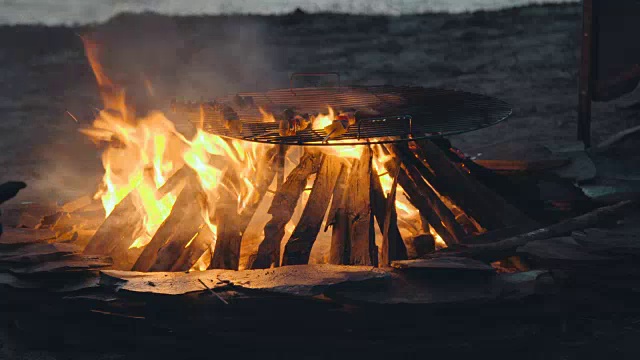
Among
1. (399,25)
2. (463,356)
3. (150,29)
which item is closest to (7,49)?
(150,29)

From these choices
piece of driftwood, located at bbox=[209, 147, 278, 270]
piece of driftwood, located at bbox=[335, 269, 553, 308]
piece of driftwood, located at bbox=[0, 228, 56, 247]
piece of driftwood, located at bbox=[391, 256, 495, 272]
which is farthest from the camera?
piece of driftwood, located at bbox=[0, 228, 56, 247]

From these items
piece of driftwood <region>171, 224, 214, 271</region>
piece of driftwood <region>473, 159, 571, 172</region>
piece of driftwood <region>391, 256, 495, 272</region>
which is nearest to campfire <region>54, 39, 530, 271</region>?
piece of driftwood <region>171, 224, 214, 271</region>

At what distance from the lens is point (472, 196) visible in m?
4.11

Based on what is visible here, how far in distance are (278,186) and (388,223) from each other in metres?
0.67

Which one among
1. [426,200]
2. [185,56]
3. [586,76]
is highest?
[185,56]

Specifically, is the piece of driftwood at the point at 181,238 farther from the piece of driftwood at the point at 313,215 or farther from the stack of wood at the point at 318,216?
the piece of driftwood at the point at 313,215

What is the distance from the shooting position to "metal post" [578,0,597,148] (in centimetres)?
612

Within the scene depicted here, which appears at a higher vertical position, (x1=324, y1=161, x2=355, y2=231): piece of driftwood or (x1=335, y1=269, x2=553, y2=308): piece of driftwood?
(x1=324, y1=161, x2=355, y2=231): piece of driftwood

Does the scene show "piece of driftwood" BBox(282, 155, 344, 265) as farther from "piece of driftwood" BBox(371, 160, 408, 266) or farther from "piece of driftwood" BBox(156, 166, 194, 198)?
"piece of driftwood" BBox(156, 166, 194, 198)

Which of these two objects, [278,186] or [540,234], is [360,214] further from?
[540,234]

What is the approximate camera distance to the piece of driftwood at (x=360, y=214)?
3638mm

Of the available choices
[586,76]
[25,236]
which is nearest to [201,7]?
[586,76]

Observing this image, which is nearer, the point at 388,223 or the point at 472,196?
the point at 388,223

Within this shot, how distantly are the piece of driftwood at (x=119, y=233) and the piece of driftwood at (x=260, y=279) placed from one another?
457 millimetres
